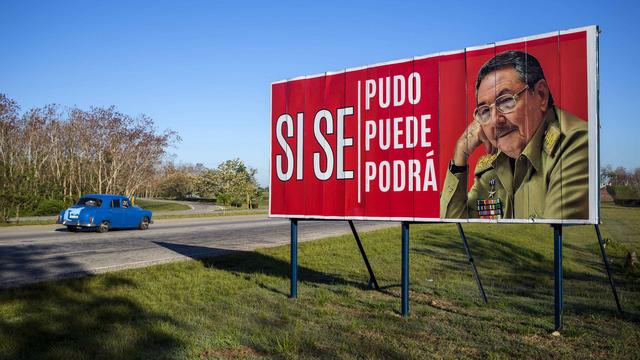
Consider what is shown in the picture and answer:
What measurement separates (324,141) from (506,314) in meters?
4.01

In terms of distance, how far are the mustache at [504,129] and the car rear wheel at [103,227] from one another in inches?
768

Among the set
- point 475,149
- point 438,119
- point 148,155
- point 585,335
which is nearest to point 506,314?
point 585,335

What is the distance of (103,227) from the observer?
72.2ft

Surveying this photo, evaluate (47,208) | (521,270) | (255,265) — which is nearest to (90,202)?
(255,265)

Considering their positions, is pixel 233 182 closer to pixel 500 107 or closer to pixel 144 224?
pixel 144 224

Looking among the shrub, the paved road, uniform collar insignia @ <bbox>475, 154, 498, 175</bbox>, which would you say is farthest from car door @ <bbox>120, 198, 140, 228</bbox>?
uniform collar insignia @ <bbox>475, 154, 498, 175</bbox>

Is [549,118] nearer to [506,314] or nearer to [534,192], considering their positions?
[534,192]

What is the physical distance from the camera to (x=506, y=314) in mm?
7324

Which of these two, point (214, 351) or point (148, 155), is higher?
point (148, 155)

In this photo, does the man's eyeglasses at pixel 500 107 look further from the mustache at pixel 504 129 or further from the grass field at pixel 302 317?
the grass field at pixel 302 317

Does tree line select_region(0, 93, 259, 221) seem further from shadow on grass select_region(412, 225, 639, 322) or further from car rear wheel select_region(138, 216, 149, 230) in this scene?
shadow on grass select_region(412, 225, 639, 322)

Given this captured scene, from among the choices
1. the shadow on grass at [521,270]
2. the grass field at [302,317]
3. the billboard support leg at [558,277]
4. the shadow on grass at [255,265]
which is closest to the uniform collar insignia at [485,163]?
the billboard support leg at [558,277]

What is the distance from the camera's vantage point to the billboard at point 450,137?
625 cm

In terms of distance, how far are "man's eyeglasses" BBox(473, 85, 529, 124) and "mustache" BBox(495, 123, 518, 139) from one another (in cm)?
19
